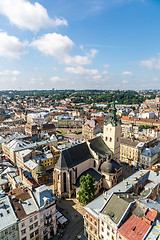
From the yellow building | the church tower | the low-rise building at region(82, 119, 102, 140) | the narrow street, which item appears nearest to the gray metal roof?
the narrow street

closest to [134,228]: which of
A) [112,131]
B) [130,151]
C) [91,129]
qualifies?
[112,131]

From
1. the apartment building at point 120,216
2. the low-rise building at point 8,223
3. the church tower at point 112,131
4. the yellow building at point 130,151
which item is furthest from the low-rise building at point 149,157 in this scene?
the low-rise building at point 8,223

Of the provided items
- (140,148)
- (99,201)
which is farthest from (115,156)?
(99,201)

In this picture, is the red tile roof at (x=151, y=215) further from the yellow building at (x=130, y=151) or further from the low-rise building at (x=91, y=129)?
the low-rise building at (x=91, y=129)

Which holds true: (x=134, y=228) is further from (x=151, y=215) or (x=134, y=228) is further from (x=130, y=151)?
(x=130, y=151)

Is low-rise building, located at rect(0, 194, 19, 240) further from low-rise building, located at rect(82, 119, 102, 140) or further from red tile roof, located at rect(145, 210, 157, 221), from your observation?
low-rise building, located at rect(82, 119, 102, 140)
